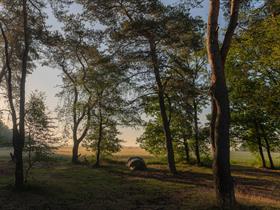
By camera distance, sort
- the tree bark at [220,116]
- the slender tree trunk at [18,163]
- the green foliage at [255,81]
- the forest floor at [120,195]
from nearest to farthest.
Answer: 1. the tree bark at [220,116]
2. the forest floor at [120,195]
3. the slender tree trunk at [18,163]
4. the green foliage at [255,81]

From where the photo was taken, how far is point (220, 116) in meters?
12.3

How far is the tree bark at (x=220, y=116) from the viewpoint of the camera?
12039 millimetres

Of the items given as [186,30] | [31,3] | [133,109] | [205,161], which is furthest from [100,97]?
[205,161]

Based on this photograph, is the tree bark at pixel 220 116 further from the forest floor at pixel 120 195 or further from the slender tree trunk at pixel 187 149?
the slender tree trunk at pixel 187 149

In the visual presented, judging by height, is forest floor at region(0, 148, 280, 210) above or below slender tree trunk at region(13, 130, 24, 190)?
below

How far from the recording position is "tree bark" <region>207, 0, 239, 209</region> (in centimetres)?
1204

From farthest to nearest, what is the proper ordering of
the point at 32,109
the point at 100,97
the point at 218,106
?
the point at 100,97
the point at 32,109
the point at 218,106

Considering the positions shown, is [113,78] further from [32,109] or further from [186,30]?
[32,109]

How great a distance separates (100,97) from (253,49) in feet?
44.1

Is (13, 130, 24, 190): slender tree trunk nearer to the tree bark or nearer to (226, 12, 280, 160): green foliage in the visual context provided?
the tree bark

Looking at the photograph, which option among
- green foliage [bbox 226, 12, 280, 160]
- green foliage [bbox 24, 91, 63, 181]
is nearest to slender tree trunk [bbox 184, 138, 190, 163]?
green foliage [bbox 226, 12, 280, 160]

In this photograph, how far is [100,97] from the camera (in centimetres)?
2855

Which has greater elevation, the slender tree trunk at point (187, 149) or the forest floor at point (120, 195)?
the slender tree trunk at point (187, 149)

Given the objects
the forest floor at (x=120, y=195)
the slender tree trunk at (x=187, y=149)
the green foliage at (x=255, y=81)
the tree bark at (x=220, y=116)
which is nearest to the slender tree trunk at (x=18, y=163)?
the forest floor at (x=120, y=195)
